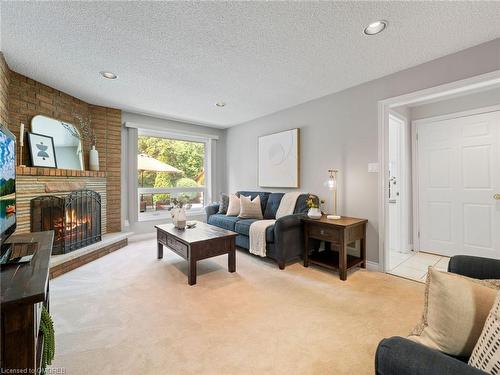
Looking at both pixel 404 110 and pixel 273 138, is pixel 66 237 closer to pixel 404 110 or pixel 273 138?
pixel 273 138

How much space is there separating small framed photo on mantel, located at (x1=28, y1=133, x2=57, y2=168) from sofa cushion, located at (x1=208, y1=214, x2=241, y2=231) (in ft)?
7.86

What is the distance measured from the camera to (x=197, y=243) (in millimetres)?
2477

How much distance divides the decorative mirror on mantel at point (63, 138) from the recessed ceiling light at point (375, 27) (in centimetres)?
387

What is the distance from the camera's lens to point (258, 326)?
1.77m

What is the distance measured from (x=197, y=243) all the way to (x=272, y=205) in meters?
1.72

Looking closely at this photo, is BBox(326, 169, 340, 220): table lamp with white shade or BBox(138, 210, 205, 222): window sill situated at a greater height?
BBox(326, 169, 340, 220): table lamp with white shade

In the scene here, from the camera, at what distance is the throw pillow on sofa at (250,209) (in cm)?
382

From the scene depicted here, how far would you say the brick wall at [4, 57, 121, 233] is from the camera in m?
2.74

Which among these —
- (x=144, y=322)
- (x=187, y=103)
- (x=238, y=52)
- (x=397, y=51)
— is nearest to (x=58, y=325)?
(x=144, y=322)

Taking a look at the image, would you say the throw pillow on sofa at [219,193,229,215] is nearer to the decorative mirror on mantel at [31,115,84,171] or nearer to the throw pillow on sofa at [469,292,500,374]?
the decorative mirror on mantel at [31,115,84,171]

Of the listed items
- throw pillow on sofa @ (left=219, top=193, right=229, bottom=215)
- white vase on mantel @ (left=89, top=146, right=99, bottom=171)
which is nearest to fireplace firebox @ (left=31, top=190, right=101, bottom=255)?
white vase on mantel @ (left=89, top=146, right=99, bottom=171)

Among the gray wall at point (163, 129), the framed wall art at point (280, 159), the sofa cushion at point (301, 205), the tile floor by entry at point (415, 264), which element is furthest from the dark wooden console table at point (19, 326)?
the gray wall at point (163, 129)

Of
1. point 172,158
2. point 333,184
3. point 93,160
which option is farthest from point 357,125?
point 93,160

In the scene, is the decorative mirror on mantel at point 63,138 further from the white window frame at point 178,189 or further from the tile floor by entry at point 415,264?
the tile floor by entry at point 415,264
